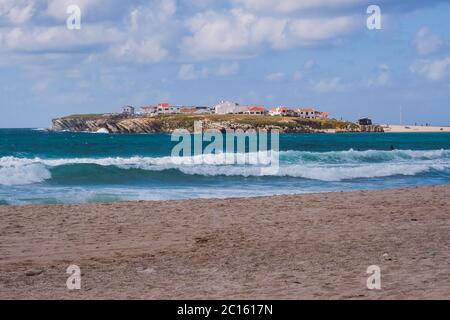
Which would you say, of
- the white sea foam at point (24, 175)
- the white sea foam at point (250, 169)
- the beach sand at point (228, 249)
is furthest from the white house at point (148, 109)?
the beach sand at point (228, 249)

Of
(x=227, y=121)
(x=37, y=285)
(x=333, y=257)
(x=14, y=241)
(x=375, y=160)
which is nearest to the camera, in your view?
(x=37, y=285)

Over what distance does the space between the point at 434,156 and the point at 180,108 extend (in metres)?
132

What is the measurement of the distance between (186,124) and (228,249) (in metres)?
129

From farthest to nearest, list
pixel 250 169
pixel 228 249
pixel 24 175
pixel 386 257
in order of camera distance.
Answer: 1. pixel 250 169
2. pixel 24 175
3. pixel 228 249
4. pixel 386 257

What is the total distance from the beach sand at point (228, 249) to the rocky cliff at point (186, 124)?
4322 inches

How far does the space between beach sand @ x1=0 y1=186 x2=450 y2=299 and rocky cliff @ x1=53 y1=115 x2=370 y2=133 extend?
110 metres

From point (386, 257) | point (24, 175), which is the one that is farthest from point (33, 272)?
point (24, 175)

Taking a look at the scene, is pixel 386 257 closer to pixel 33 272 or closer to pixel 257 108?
pixel 33 272

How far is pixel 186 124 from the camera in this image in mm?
138375

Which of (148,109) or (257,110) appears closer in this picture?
(257,110)

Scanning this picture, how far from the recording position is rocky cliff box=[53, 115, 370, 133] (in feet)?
425

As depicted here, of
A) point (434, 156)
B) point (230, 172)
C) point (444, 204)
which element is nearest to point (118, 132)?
point (434, 156)
